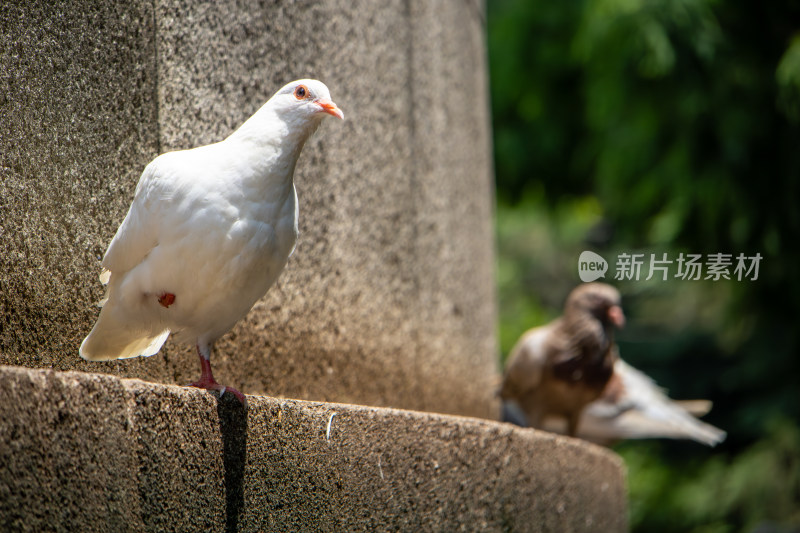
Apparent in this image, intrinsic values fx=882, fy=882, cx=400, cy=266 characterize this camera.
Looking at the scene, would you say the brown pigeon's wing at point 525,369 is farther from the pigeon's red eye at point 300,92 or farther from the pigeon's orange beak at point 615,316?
the pigeon's red eye at point 300,92

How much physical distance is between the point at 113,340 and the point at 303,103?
2.51ft

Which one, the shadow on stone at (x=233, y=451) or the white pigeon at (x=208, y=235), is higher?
the white pigeon at (x=208, y=235)

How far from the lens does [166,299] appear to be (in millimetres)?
2178

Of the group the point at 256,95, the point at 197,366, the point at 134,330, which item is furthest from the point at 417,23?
the point at 134,330

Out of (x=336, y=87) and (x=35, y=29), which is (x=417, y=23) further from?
(x=35, y=29)

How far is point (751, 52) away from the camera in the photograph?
241 inches

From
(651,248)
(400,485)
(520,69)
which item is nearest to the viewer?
(400,485)

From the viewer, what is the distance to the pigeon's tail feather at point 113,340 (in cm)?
219

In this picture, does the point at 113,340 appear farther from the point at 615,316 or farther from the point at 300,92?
the point at 615,316

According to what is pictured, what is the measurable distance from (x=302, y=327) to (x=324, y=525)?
92cm

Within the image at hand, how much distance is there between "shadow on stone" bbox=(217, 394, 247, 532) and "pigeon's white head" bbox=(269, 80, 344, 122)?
2.37 feet

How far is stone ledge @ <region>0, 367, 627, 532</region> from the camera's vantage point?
5.19 ft

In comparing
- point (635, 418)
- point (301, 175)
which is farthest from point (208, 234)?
point (635, 418)

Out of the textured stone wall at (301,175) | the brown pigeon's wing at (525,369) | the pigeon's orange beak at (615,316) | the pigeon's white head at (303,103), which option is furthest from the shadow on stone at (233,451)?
the pigeon's orange beak at (615,316)
